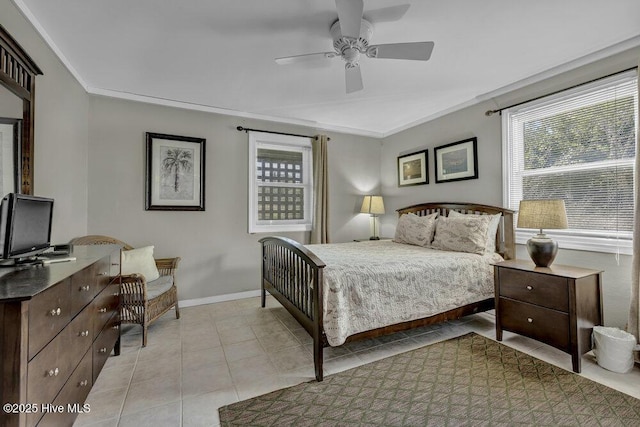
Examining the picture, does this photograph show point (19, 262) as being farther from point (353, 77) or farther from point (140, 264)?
point (353, 77)

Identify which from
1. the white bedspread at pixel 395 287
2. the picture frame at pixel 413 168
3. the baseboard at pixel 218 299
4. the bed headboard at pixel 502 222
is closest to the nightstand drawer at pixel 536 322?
the white bedspread at pixel 395 287

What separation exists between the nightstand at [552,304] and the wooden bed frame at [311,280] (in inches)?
14.0

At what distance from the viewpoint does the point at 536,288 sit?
2.24 m

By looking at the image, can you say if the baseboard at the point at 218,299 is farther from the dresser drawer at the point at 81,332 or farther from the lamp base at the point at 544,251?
the lamp base at the point at 544,251

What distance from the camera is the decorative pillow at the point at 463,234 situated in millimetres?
2900

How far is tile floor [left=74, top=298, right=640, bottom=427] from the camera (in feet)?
5.60

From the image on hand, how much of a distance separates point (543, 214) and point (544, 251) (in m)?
0.30

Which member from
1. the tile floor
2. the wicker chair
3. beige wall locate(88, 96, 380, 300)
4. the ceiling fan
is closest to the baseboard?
beige wall locate(88, 96, 380, 300)

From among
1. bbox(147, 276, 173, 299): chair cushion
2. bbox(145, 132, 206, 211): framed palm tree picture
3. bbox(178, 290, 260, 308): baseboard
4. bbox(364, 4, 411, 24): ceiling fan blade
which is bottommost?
bbox(178, 290, 260, 308): baseboard

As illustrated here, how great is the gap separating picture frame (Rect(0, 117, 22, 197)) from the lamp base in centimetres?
376

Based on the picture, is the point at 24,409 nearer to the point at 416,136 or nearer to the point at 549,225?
the point at 549,225

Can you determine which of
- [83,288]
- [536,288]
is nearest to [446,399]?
[536,288]

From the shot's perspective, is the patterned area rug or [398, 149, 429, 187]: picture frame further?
[398, 149, 429, 187]: picture frame

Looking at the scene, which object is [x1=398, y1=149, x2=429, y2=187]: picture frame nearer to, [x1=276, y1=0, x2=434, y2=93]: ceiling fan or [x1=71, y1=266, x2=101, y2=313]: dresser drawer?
[x1=276, y1=0, x2=434, y2=93]: ceiling fan
